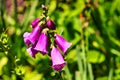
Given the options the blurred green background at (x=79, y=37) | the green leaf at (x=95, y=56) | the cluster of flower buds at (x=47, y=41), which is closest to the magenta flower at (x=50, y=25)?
the cluster of flower buds at (x=47, y=41)

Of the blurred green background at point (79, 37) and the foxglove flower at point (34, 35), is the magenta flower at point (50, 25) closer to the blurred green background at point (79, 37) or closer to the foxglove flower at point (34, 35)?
the foxglove flower at point (34, 35)

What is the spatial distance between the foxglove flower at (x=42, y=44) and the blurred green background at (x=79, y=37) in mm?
850

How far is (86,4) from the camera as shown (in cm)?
323

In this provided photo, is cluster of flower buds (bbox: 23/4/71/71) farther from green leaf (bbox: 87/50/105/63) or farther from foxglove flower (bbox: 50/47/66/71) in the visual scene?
green leaf (bbox: 87/50/105/63)

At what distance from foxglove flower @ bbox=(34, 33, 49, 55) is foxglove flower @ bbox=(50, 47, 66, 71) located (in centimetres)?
4

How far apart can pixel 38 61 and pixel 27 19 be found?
408 mm

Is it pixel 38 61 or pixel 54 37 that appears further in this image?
pixel 38 61

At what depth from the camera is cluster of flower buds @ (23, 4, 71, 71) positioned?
5.60 ft

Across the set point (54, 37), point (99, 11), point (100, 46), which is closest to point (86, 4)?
point (99, 11)

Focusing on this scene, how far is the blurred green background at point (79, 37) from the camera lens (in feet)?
9.12

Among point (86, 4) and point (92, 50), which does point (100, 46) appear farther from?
point (86, 4)

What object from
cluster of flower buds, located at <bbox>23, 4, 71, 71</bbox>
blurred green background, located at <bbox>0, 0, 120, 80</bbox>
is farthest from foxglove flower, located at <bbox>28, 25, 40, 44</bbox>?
blurred green background, located at <bbox>0, 0, 120, 80</bbox>

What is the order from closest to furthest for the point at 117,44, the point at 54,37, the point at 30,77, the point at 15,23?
the point at 54,37 < the point at 30,77 < the point at 117,44 < the point at 15,23

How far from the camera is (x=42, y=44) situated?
171cm
